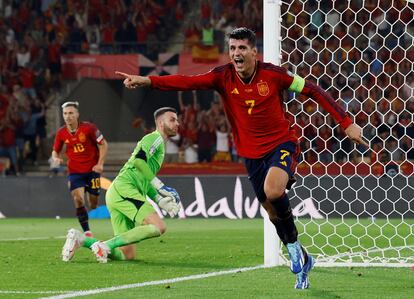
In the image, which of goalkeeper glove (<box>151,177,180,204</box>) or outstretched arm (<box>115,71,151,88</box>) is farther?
goalkeeper glove (<box>151,177,180,204</box>)

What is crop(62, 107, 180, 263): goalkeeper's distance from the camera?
35.7 ft

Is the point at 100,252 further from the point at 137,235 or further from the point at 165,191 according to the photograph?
the point at 165,191

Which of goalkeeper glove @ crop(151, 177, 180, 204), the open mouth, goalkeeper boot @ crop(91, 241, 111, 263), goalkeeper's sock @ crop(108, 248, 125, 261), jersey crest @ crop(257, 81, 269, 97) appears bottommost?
goalkeeper's sock @ crop(108, 248, 125, 261)

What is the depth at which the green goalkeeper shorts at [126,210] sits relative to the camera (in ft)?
36.3

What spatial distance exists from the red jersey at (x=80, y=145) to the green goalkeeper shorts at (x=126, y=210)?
3790mm

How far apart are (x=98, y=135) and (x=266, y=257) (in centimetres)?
542

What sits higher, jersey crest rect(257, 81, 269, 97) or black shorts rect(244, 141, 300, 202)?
jersey crest rect(257, 81, 269, 97)

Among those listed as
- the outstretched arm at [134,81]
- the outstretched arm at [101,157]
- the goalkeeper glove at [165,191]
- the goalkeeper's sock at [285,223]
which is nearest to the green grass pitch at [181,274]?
the goalkeeper's sock at [285,223]

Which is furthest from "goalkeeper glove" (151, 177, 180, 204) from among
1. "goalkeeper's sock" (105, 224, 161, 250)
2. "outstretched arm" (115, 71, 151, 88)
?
"outstretched arm" (115, 71, 151, 88)

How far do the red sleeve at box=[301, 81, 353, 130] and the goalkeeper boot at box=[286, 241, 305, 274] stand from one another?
1012mm

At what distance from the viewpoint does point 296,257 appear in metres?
8.23

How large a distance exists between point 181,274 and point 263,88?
2.06 m

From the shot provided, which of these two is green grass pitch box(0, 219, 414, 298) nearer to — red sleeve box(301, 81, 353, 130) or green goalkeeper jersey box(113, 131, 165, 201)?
green goalkeeper jersey box(113, 131, 165, 201)

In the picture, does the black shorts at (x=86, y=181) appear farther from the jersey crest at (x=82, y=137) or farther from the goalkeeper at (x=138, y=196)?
the goalkeeper at (x=138, y=196)
